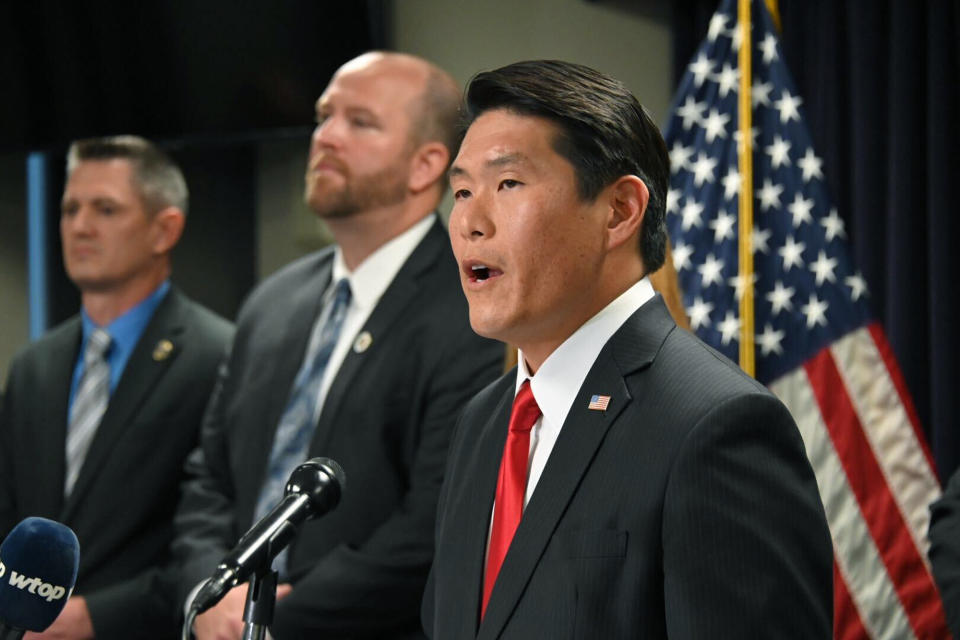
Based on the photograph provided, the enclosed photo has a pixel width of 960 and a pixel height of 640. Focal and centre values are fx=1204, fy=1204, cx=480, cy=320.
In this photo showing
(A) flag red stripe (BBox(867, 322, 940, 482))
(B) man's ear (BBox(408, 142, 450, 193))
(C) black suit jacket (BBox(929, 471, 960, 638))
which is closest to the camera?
(C) black suit jacket (BBox(929, 471, 960, 638))

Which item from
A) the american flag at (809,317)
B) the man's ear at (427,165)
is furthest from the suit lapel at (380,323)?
the american flag at (809,317)

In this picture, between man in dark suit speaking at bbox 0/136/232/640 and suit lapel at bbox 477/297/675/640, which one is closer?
suit lapel at bbox 477/297/675/640

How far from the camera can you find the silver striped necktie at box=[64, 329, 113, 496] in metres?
3.45

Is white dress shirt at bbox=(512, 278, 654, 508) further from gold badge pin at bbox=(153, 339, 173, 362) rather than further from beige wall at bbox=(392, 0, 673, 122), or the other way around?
beige wall at bbox=(392, 0, 673, 122)

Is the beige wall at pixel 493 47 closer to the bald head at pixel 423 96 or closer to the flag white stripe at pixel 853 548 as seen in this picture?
the bald head at pixel 423 96

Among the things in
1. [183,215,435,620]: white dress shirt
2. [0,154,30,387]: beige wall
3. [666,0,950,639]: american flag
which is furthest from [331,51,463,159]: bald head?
[0,154,30,387]: beige wall

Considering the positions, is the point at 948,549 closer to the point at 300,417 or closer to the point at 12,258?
the point at 300,417

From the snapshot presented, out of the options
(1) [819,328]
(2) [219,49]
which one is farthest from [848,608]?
Result: (2) [219,49]

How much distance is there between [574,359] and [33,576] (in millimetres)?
791

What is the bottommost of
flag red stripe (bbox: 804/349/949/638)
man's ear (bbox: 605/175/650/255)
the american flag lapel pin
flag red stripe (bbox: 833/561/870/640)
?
flag red stripe (bbox: 833/561/870/640)

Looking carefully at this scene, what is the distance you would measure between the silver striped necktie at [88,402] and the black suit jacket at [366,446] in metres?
0.53

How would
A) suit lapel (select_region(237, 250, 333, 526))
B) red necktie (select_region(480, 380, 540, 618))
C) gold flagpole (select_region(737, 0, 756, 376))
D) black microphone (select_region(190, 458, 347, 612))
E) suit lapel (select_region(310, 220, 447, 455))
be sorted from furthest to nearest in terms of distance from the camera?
gold flagpole (select_region(737, 0, 756, 376)), suit lapel (select_region(237, 250, 333, 526)), suit lapel (select_region(310, 220, 447, 455)), red necktie (select_region(480, 380, 540, 618)), black microphone (select_region(190, 458, 347, 612))

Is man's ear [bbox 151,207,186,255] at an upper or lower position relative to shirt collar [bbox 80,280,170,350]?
upper

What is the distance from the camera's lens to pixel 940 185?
3.42m
